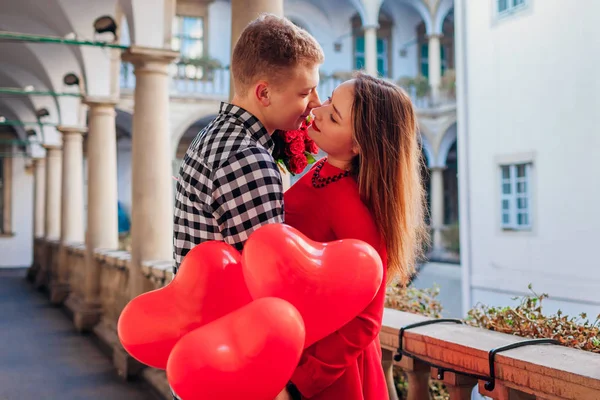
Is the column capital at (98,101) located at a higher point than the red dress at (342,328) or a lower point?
higher

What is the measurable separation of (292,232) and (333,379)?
367 millimetres

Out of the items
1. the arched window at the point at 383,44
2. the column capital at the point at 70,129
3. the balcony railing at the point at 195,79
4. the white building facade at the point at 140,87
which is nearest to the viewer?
the white building facade at the point at 140,87

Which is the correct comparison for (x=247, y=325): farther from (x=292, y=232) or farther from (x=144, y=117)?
(x=144, y=117)

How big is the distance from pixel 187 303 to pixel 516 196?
30.8 ft

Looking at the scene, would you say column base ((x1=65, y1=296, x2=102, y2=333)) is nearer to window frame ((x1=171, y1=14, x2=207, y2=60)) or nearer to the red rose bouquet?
the red rose bouquet

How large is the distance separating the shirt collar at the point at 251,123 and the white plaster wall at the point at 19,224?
21.5 m

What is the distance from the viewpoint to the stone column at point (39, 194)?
17.3 metres

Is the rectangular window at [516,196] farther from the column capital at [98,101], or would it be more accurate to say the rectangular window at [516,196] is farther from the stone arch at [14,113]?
the stone arch at [14,113]

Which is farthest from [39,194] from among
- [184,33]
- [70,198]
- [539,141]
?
[539,141]

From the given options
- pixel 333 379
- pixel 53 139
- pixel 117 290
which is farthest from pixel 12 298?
pixel 333 379

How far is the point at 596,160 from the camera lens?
342 inches

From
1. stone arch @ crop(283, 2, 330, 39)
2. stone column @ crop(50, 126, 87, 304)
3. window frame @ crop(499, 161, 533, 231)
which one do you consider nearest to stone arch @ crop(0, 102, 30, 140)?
stone column @ crop(50, 126, 87, 304)

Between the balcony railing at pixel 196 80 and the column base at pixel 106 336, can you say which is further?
the balcony railing at pixel 196 80

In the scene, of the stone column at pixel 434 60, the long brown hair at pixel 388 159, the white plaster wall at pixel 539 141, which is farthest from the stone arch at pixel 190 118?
the long brown hair at pixel 388 159
